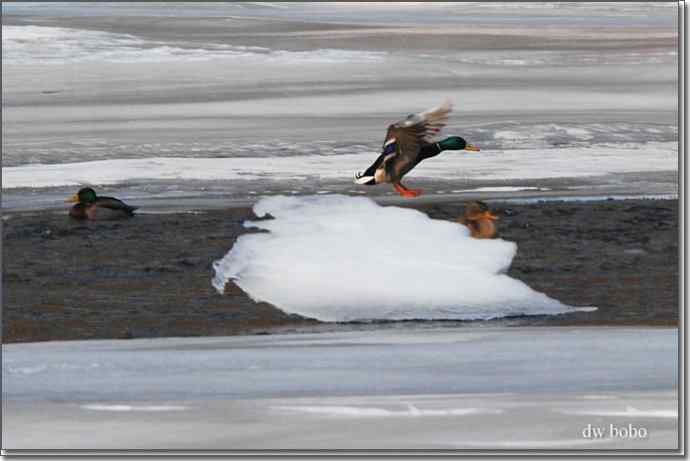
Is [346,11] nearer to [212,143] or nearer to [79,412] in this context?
[212,143]

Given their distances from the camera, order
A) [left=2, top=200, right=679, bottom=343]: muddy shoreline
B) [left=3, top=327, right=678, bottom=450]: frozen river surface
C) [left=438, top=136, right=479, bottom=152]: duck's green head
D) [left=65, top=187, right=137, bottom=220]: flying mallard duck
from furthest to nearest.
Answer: [left=438, top=136, right=479, bottom=152]: duck's green head
[left=65, top=187, right=137, bottom=220]: flying mallard duck
[left=2, top=200, right=679, bottom=343]: muddy shoreline
[left=3, top=327, right=678, bottom=450]: frozen river surface

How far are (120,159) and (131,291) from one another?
57 cm

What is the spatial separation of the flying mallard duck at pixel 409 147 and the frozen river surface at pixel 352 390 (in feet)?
2.07

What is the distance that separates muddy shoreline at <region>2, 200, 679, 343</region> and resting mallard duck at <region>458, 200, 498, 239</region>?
0.10ft

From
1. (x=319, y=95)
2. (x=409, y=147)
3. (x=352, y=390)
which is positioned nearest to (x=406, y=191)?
(x=409, y=147)

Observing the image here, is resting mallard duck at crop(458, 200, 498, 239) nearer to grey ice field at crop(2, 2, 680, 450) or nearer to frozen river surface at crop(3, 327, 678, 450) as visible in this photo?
grey ice field at crop(2, 2, 680, 450)

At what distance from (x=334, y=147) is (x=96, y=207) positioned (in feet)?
2.62

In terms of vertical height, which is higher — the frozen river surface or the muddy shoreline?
the muddy shoreline

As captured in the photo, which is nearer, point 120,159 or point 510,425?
point 510,425

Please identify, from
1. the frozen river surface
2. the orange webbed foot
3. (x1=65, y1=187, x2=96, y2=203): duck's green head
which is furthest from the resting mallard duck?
(x1=65, y1=187, x2=96, y2=203): duck's green head

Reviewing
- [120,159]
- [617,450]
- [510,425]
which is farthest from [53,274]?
[617,450]

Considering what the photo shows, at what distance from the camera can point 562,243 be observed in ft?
12.1

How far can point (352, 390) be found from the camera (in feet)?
10.5

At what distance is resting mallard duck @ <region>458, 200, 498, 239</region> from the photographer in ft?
12.2
